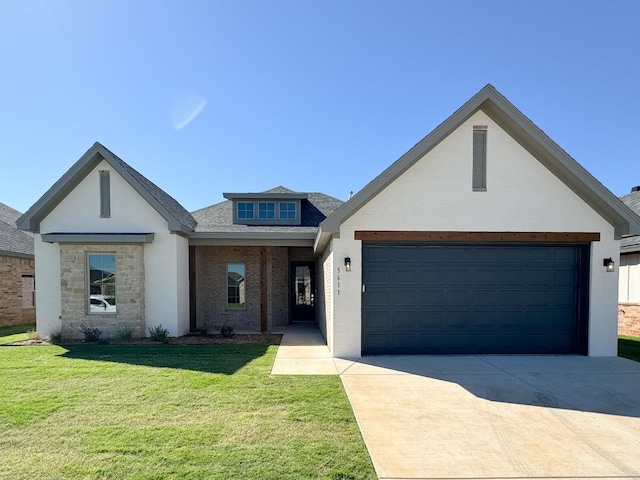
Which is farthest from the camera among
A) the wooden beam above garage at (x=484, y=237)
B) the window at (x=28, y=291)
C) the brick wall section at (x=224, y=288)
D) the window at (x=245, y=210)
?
the window at (x=28, y=291)

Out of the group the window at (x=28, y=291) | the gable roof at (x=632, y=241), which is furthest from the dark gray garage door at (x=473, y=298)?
the window at (x=28, y=291)

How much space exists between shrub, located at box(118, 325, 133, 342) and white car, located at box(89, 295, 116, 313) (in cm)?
77

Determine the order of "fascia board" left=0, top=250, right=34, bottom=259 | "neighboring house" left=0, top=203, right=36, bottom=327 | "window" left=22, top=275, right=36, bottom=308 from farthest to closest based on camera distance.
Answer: "window" left=22, top=275, right=36, bottom=308
"neighboring house" left=0, top=203, right=36, bottom=327
"fascia board" left=0, top=250, right=34, bottom=259

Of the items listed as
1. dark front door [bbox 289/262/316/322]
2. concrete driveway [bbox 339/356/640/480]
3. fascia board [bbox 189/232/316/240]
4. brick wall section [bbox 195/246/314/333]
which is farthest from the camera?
dark front door [bbox 289/262/316/322]

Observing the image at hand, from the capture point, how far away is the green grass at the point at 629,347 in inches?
353

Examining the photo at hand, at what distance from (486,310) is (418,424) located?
5019 millimetres

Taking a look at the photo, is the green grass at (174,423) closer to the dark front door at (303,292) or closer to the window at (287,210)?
the window at (287,210)

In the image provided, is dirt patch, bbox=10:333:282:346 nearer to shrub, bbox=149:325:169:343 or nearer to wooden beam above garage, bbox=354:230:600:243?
shrub, bbox=149:325:169:343

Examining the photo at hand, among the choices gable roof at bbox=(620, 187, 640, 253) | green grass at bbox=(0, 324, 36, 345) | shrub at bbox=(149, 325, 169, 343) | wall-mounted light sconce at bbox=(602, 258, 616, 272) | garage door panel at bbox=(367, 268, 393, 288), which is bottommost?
green grass at bbox=(0, 324, 36, 345)

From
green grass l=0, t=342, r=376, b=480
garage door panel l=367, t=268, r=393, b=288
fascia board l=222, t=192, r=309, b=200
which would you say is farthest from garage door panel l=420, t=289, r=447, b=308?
fascia board l=222, t=192, r=309, b=200

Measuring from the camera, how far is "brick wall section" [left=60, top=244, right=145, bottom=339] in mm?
10648

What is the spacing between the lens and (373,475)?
3.54m

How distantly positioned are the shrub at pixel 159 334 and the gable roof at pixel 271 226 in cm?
336

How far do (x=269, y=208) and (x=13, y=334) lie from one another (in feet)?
33.2
